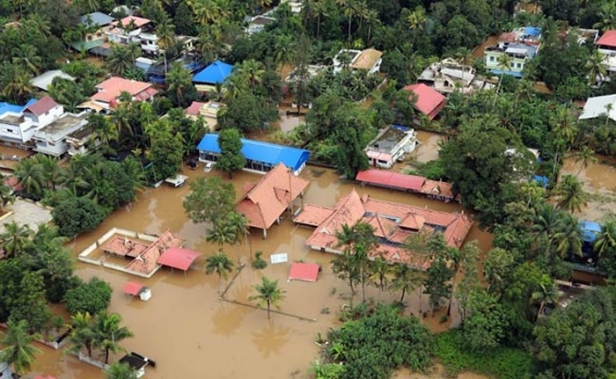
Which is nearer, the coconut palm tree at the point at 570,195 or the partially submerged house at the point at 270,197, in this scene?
the coconut palm tree at the point at 570,195

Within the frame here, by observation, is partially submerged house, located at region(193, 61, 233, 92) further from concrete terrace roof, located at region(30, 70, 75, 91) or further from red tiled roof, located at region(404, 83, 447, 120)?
red tiled roof, located at region(404, 83, 447, 120)

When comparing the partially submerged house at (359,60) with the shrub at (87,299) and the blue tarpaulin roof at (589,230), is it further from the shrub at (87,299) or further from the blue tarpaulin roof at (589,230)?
the shrub at (87,299)

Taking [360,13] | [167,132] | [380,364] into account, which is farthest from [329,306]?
[360,13]

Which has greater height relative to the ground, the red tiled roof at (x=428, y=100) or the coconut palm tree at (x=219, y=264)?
the coconut palm tree at (x=219, y=264)

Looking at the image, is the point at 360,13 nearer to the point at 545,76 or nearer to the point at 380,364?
the point at 545,76

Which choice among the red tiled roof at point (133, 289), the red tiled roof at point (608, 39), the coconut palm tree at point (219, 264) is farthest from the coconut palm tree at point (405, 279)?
the red tiled roof at point (608, 39)

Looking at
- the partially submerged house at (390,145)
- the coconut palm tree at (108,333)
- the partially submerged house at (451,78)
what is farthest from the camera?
the partially submerged house at (451,78)

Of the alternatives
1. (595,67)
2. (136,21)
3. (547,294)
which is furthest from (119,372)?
(136,21)
